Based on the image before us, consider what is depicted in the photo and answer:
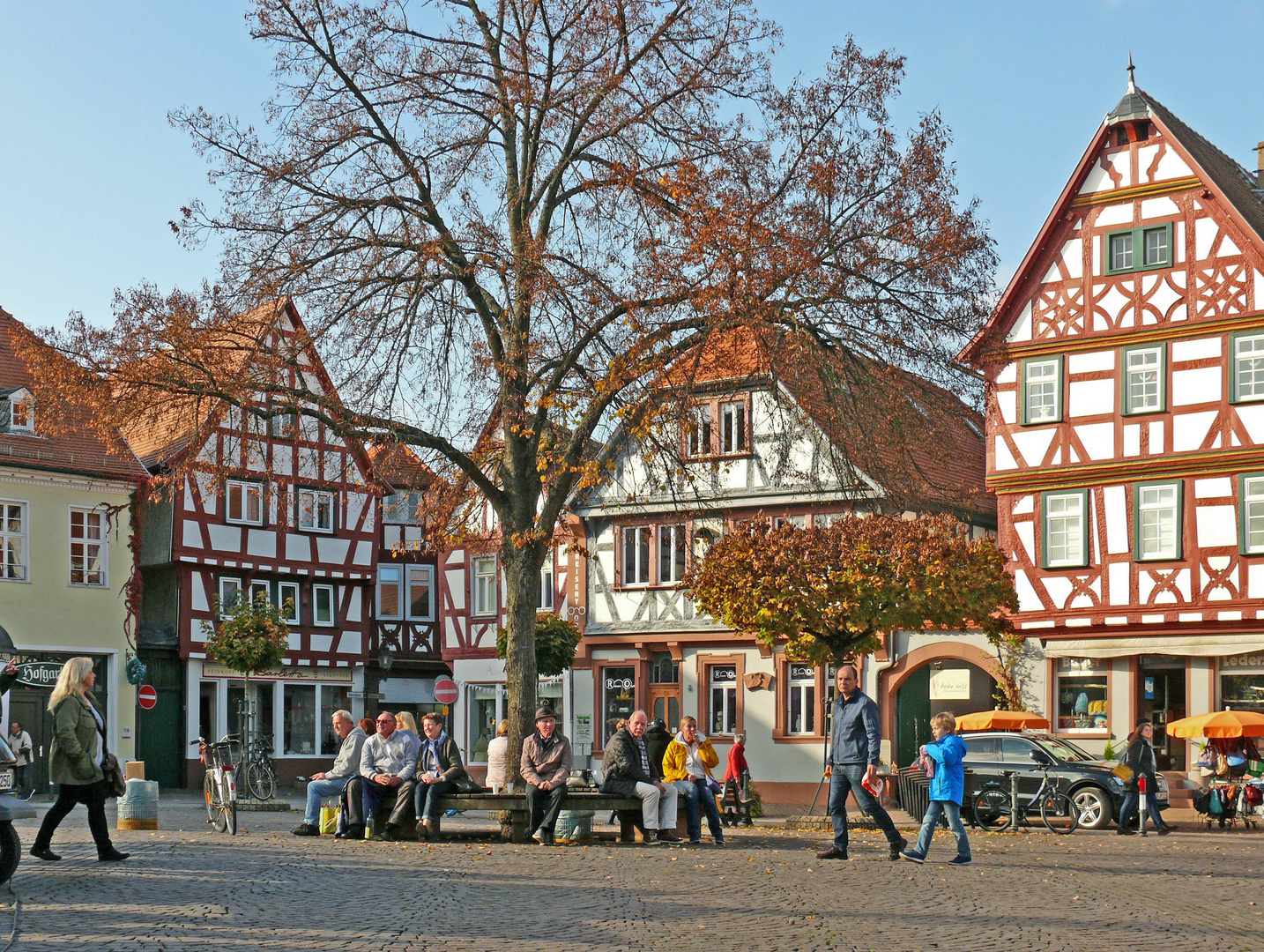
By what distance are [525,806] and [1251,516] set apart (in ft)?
53.1

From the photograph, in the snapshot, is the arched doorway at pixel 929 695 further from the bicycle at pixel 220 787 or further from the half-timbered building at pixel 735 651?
the bicycle at pixel 220 787

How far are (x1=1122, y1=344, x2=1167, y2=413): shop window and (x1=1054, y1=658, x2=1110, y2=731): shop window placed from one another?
4.73m

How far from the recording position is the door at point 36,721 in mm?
36000

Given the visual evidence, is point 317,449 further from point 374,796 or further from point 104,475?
point 104,475

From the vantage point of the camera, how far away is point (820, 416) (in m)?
19.5

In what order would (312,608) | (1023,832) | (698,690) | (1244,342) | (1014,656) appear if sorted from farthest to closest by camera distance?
(312,608) → (698,690) → (1014,656) → (1244,342) → (1023,832)

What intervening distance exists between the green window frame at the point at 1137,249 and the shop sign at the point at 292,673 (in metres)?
22.9

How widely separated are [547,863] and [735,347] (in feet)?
20.1

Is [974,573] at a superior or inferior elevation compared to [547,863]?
superior

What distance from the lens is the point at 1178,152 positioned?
3062cm

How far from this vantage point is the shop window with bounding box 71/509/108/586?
37.9 metres

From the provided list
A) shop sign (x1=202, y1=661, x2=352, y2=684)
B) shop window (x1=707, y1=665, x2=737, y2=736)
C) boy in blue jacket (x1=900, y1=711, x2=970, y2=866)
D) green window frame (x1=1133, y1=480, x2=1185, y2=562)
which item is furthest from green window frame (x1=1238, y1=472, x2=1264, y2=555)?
shop sign (x1=202, y1=661, x2=352, y2=684)

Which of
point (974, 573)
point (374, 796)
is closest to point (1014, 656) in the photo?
point (974, 573)

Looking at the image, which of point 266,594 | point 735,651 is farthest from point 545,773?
point 266,594
